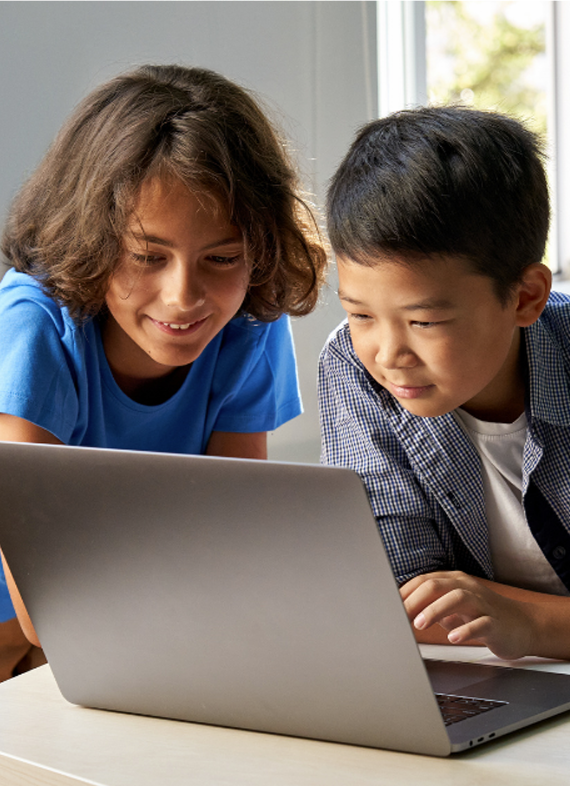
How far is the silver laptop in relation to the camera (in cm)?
52

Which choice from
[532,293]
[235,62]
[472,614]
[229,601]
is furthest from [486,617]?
[235,62]

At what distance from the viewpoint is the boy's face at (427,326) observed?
0.85m

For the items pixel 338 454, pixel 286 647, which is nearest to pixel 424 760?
pixel 286 647

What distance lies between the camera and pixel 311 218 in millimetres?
1191

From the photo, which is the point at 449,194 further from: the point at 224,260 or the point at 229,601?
the point at 229,601

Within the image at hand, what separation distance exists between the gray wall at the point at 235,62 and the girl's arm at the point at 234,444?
0.48 metres

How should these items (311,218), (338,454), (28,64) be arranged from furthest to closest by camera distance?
(28,64) → (311,218) → (338,454)

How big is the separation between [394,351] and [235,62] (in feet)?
3.41

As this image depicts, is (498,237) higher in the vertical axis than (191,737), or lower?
higher

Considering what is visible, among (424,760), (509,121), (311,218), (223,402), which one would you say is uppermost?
(509,121)

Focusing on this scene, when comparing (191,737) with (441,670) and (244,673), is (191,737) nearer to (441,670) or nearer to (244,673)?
(244,673)

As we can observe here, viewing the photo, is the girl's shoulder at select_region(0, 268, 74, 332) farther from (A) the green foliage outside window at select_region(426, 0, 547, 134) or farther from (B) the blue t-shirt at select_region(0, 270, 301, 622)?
(A) the green foliage outside window at select_region(426, 0, 547, 134)

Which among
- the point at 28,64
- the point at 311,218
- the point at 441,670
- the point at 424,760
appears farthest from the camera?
the point at 28,64

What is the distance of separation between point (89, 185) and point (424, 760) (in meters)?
0.75
